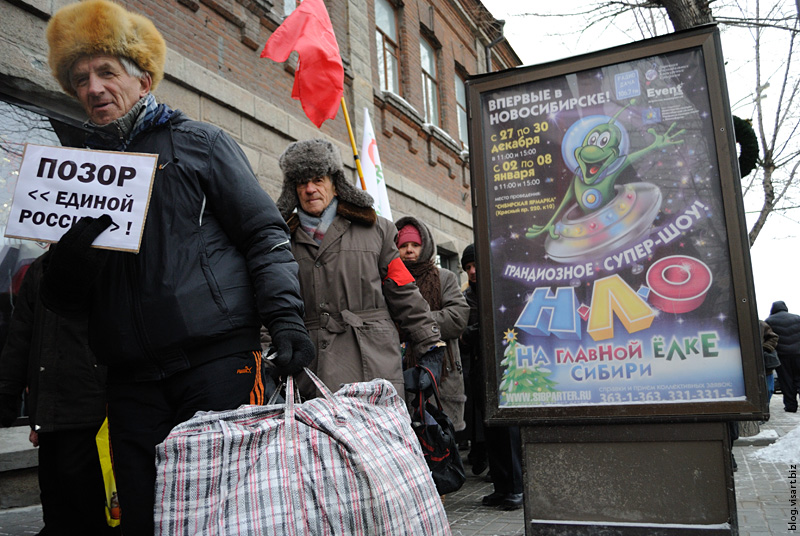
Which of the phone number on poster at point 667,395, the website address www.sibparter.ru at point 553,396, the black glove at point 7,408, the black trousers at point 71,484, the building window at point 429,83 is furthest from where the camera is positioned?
the building window at point 429,83

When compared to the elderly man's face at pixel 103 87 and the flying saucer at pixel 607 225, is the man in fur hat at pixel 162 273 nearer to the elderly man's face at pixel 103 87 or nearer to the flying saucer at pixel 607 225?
the elderly man's face at pixel 103 87

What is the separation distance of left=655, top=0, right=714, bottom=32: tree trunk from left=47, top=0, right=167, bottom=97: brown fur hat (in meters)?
5.74

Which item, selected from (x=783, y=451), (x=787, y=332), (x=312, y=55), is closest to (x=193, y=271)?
(x=312, y=55)

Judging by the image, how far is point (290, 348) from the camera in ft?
6.80

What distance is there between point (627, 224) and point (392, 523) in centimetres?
206

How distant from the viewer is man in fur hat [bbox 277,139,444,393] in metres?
3.37

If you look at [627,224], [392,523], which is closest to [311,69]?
[627,224]

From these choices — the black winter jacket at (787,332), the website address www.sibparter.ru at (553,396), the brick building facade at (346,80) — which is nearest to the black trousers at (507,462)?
the website address www.sibparter.ru at (553,396)

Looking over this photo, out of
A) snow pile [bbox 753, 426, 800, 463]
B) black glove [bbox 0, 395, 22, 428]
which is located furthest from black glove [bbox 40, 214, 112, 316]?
snow pile [bbox 753, 426, 800, 463]

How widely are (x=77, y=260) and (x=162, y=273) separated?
241mm

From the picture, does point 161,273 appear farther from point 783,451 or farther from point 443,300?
point 783,451

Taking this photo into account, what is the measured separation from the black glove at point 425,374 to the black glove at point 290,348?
5.04 feet

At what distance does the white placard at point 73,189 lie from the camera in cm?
210

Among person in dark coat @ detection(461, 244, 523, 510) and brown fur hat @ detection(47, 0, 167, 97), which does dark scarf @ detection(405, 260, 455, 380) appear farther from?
brown fur hat @ detection(47, 0, 167, 97)
